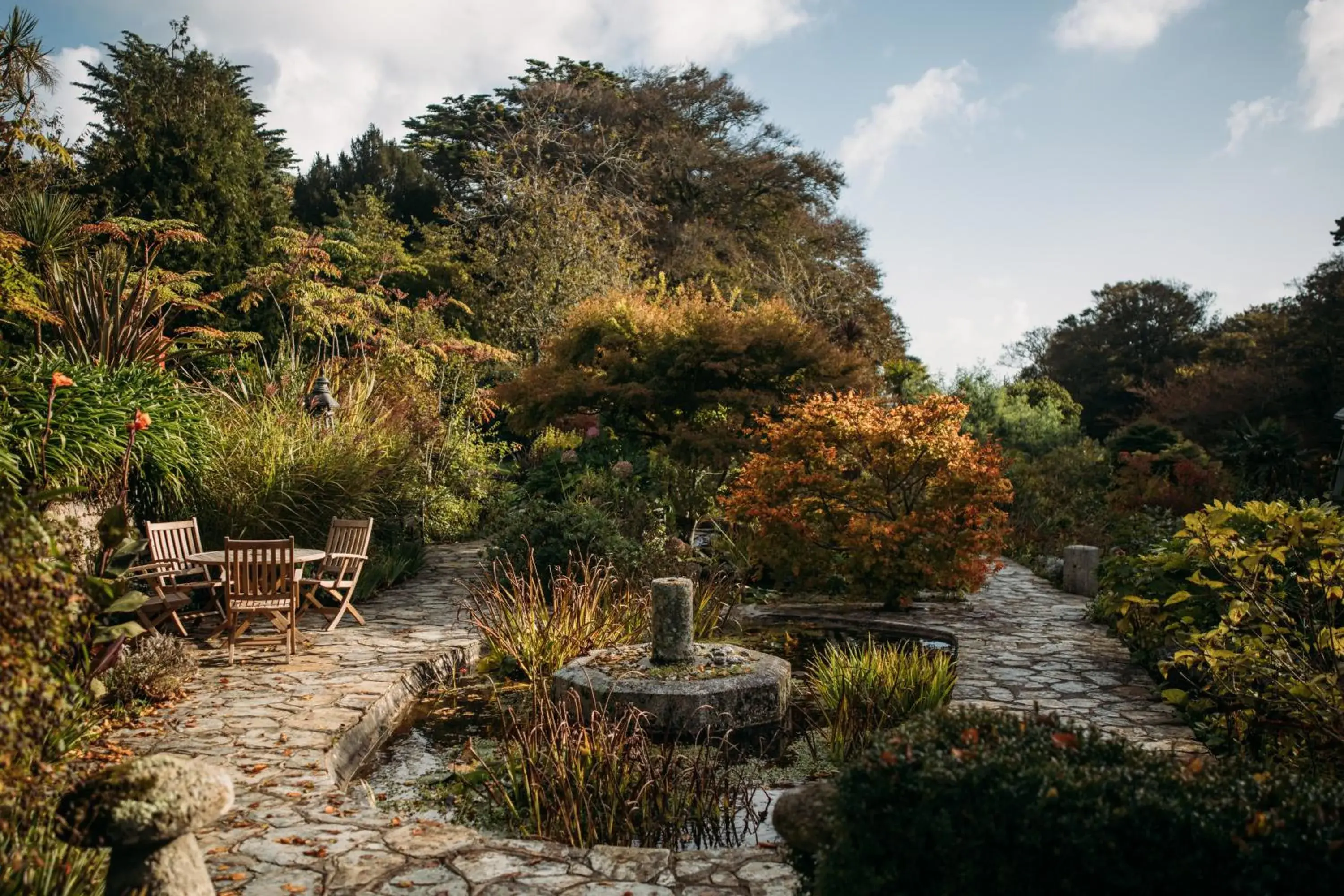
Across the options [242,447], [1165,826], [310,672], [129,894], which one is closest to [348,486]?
[242,447]

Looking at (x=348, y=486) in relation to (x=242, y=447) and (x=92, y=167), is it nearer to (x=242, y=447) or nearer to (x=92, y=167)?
(x=242, y=447)

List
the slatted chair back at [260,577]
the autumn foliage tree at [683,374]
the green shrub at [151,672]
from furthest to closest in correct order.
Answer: the autumn foliage tree at [683,374] → the slatted chair back at [260,577] → the green shrub at [151,672]

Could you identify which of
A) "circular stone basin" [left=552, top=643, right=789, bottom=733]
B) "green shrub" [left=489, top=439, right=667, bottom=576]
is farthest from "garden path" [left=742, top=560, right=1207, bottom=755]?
"green shrub" [left=489, top=439, right=667, bottom=576]

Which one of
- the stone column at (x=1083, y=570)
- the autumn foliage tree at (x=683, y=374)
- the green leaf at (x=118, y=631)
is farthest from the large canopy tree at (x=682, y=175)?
the green leaf at (x=118, y=631)

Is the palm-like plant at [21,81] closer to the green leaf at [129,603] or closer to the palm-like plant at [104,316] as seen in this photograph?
the palm-like plant at [104,316]

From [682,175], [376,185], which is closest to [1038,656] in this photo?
[682,175]

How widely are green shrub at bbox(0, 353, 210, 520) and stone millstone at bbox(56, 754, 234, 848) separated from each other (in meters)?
4.13

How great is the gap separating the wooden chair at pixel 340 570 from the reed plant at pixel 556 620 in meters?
1.06

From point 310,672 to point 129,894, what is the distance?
398cm

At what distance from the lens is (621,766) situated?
182 inches

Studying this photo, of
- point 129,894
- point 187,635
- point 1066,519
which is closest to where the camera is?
point 129,894

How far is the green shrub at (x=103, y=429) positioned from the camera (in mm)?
7207

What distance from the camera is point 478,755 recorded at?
4973 millimetres

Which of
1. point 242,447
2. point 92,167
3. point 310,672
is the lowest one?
point 310,672
